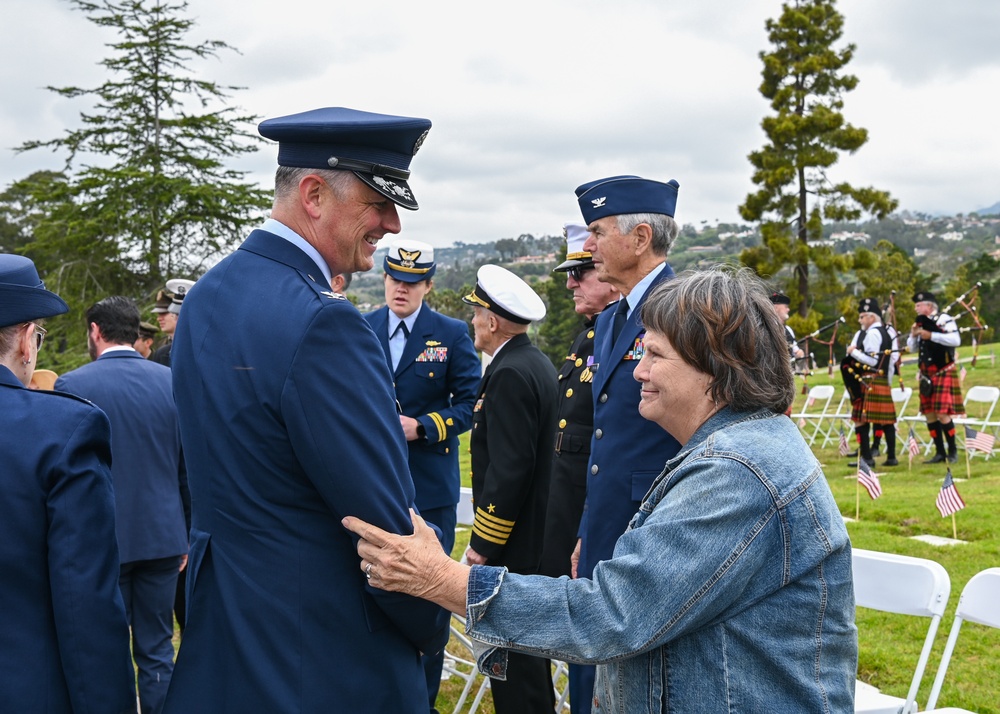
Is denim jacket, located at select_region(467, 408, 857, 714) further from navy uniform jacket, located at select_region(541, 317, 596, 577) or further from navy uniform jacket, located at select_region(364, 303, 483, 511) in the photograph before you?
navy uniform jacket, located at select_region(364, 303, 483, 511)

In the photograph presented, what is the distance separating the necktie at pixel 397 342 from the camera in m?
5.17

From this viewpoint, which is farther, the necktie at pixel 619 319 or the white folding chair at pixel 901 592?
the necktie at pixel 619 319

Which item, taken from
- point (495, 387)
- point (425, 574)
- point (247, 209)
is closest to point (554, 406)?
point (495, 387)

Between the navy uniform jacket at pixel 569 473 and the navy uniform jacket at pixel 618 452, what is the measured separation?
0.46 m

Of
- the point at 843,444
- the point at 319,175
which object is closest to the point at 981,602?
the point at 319,175

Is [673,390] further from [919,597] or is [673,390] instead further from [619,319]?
[919,597]

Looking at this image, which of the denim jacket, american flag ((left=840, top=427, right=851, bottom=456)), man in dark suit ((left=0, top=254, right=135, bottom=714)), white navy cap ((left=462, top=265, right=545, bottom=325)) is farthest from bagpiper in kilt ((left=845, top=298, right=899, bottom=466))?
man in dark suit ((left=0, top=254, right=135, bottom=714))

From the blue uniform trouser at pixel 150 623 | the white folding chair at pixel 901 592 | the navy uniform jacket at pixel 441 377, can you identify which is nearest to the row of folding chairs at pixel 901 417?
the navy uniform jacket at pixel 441 377

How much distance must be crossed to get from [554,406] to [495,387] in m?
0.34

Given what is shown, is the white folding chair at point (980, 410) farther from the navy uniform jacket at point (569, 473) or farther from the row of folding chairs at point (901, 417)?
the navy uniform jacket at point (569, 473)

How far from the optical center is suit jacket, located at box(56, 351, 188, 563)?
4.38 m

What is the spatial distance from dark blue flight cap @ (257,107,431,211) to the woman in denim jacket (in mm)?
760

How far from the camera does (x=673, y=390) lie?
1.96 m

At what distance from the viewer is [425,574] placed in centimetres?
184
